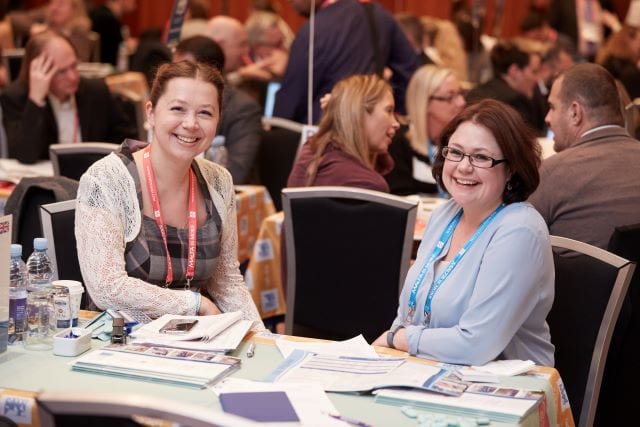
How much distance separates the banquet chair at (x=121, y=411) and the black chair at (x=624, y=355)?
1.99m

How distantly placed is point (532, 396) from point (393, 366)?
0.34 metres

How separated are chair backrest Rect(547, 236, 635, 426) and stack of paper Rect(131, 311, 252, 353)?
37.1 inches

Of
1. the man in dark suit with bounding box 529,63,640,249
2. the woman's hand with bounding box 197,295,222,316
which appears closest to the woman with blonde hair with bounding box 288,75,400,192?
the man in dark suit with bounding box 529,63,640,249

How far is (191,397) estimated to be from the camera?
2.28 meters

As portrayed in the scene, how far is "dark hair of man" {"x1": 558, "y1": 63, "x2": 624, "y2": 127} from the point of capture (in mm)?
4055

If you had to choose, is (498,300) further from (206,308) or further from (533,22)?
(533,22)

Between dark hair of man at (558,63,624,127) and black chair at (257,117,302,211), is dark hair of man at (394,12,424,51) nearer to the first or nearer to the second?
black chair at (257,117,302,211)

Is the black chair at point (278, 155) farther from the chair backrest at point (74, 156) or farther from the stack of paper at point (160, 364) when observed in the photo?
the stack of paper at point (160, 364)

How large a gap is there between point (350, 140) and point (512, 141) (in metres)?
1.51

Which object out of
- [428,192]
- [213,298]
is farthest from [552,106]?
[213,298]

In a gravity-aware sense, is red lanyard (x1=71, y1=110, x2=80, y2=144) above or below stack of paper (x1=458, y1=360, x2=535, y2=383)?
above

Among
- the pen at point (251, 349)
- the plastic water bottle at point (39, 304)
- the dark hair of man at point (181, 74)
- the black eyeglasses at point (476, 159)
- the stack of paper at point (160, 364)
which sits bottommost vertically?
the pen at point (251, 349)

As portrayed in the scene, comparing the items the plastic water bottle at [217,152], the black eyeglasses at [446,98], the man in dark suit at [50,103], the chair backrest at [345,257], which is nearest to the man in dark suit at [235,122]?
the plastic water bottle at [217,152]

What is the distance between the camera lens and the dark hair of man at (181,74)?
3.11 m
